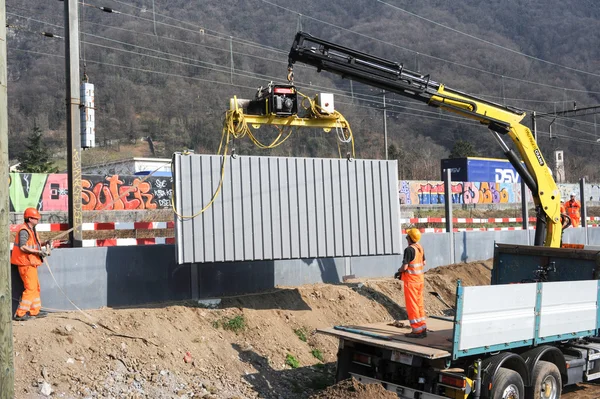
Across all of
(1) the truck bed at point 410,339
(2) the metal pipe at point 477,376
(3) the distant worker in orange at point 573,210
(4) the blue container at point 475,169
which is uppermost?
(4) the blue container at point 475,169

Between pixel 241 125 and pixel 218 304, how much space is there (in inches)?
127

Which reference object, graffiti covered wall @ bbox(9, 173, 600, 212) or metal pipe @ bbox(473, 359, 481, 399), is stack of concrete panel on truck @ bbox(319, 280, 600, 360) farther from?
graffiti covered wall @ bbox(9, 173, 600, 212)

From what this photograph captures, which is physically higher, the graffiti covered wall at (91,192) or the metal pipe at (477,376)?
the graffiti covered wall at (91,192)

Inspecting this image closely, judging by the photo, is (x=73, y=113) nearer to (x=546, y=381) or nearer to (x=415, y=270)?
(x=415, y=270)

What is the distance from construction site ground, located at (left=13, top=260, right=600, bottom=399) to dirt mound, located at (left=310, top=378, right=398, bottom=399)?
1cm

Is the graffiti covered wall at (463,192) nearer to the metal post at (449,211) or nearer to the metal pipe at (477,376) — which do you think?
the metal post at (449,211)

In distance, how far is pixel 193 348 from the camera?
1073 cm

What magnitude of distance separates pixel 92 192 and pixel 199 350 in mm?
18925

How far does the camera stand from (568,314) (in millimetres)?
9734

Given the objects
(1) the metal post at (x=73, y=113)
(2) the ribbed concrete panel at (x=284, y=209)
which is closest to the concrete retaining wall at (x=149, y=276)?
(1) the metal post at (x=73, y=113)

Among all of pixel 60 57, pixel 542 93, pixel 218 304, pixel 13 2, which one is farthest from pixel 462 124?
pixel 218 304

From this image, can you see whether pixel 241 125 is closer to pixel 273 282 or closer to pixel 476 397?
pixel 273 282

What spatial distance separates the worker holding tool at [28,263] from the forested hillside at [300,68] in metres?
19.0

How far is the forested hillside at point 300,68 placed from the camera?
238 ft
